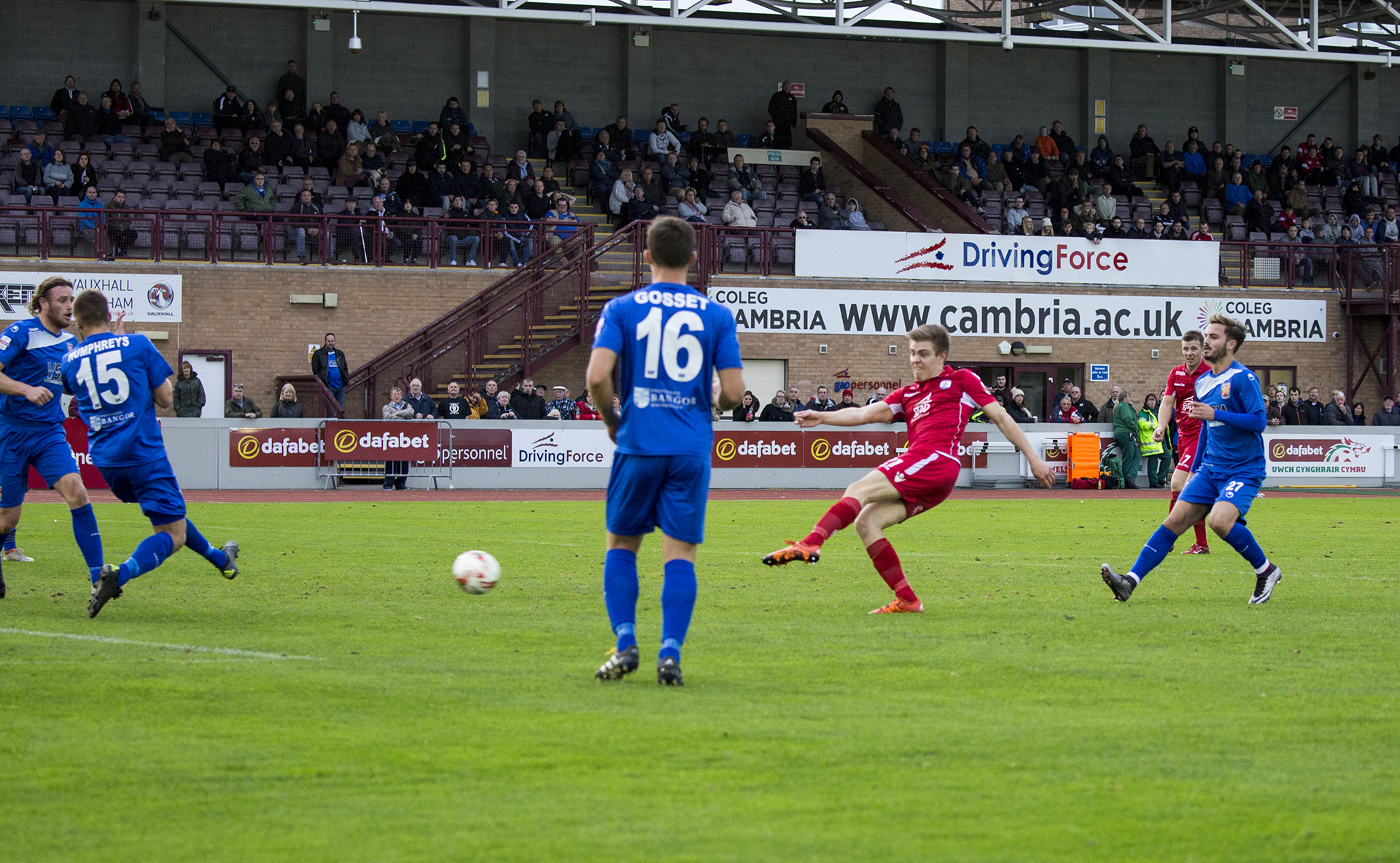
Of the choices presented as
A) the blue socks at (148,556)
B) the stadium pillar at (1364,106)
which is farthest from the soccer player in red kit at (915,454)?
the stadium pillar at (1364,106)

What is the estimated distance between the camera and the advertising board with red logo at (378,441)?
26328mm

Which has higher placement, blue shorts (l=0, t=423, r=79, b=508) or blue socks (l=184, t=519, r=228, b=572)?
blue shorts (l=0, t=423, r=79, b=508)

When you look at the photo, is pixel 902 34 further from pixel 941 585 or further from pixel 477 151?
pixel 941 585

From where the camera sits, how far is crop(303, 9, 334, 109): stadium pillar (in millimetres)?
36531

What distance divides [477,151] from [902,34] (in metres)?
10.4

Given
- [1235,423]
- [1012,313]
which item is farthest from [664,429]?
[1012,313]

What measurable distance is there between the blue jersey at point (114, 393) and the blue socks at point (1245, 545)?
718cm

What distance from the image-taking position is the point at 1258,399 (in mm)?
10586

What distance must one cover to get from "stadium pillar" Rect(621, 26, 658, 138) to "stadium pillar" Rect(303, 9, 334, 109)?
7582mm

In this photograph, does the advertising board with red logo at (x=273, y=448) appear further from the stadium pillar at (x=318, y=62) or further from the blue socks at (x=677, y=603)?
the blue socks at (x=677, y=603)

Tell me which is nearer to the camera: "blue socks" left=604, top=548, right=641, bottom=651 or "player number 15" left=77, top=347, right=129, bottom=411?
"blue socks" left=604, top=548, right=641, bottom=651

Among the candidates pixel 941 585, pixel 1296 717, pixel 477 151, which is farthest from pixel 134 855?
pixel 477 151

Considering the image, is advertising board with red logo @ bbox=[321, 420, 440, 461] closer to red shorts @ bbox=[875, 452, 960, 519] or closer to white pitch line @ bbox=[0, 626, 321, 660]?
red shorts @ bbox=[875, 452, 960, 519]

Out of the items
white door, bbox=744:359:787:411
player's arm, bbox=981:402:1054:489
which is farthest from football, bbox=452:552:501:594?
white door, bbox=744:359:787:411
